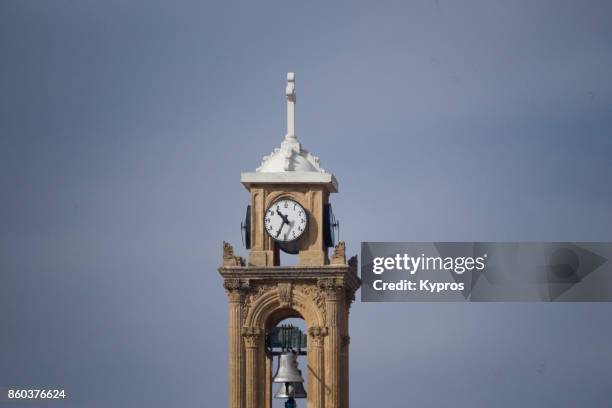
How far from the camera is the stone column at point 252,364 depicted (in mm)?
111000

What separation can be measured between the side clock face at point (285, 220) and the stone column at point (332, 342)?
6.41ft

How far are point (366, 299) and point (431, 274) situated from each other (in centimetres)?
253

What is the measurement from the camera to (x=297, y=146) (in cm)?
11181

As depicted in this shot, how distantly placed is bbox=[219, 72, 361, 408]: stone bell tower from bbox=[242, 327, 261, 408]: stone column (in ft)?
0.12

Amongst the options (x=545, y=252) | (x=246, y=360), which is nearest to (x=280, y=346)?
(x=246, y=360)

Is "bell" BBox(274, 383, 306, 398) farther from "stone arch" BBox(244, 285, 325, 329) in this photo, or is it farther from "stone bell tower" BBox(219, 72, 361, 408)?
"stone arch" BBox(244, 285, 325, 329)

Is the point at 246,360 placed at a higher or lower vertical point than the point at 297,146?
lower

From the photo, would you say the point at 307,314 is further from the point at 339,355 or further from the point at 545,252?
the point at 545,252

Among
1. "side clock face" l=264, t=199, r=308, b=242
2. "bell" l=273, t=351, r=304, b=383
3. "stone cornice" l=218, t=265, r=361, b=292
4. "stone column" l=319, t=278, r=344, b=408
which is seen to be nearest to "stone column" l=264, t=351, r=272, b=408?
"bell" l=273, t=351, r=304, b=383

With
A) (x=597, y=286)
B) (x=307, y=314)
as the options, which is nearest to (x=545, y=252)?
(x=597, y=286)

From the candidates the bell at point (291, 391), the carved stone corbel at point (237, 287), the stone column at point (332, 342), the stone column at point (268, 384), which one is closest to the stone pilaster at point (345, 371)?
the stone column at point (332, 342)

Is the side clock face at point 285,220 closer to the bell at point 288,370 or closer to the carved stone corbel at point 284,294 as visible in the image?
the carved stone corbel at point 284,294

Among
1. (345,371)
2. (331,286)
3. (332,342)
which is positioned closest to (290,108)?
(331,286)

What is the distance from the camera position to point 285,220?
111 m
